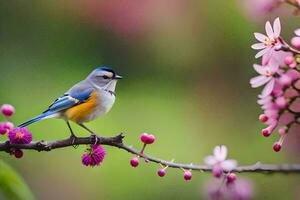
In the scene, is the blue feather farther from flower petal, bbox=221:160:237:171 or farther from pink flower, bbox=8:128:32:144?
flower petal, bbox=221:160:237:171

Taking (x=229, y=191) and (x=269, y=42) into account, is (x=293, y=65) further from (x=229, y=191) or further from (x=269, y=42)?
(x=229, y=191)

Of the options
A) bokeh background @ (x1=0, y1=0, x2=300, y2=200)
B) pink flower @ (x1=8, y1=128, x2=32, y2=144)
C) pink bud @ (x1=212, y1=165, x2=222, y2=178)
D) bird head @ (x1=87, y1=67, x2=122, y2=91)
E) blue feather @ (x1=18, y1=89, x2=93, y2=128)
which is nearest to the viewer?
pink bud @ (x1=212, y1=165, x2=222, y2=178)

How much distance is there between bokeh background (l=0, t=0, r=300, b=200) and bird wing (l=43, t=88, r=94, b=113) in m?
3.26

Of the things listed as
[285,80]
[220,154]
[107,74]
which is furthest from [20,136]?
[107,74]

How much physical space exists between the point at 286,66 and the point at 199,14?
20.5 ft

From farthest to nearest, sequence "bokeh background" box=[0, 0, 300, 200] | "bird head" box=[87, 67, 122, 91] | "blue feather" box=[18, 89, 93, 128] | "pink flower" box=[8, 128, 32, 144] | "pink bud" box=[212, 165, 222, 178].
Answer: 1. "bokeh background" box=[0, 0, 300, 200]
2. "bird head" box=[87, 67, 122, 91]
3. "blue feather" box=[18, 89, 93, 128]
4. "pink flower" box=[8, 128, 32, 144]
5. "pink bud" box=[212, 165, 222, 178]

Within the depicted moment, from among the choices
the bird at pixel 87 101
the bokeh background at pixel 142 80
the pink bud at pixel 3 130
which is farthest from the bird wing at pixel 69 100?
the bokeh background at pixel 142 80

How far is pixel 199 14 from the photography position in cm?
725

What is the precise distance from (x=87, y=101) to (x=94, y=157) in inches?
21.9

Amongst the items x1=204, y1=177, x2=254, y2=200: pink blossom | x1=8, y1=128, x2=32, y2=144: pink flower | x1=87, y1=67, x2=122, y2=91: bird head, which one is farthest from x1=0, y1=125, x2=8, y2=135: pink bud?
x1=87, y1=67, x2=122, y2=91: bird head

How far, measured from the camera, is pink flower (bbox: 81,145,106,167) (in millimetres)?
1320

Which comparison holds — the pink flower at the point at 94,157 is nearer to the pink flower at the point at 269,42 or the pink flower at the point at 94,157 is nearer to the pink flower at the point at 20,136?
the pink flower at the point at 20,136

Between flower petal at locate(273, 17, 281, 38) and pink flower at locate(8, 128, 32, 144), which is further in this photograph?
pink flower at locate(8, 128, 32, 144)

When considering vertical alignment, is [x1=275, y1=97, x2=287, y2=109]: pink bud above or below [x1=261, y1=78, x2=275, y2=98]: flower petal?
below
